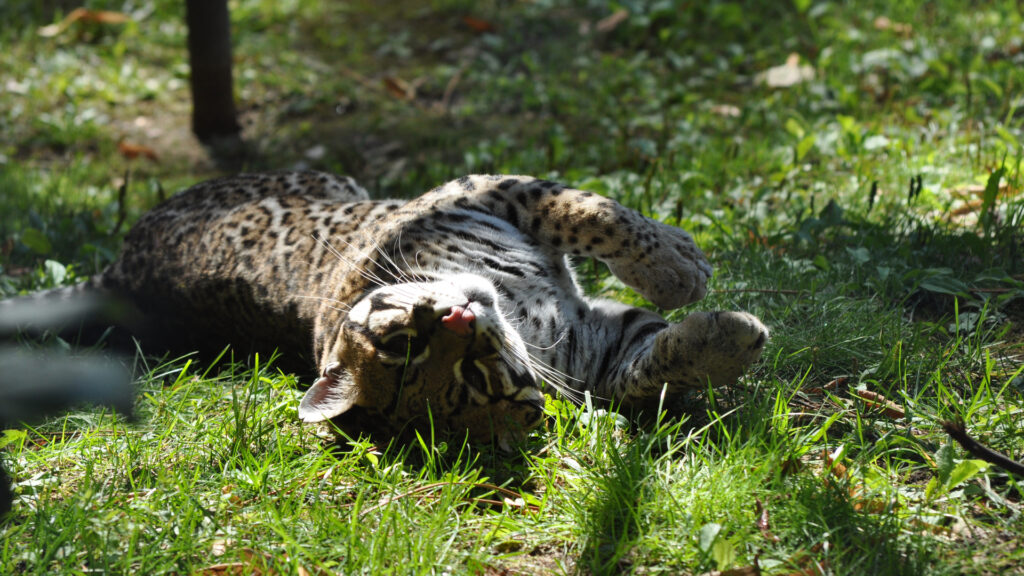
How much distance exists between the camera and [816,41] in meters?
8.00

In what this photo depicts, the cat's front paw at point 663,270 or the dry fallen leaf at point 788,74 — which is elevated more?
the dry fallen leaf at point 788,74

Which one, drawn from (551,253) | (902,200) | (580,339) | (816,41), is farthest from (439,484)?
(816,41)

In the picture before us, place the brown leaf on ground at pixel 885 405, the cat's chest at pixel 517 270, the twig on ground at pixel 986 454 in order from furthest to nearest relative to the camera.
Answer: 1. the cat's chest at pixel 517 270
2. the brown leaf on ground at pixel 885 405
3. the twig on ground at pixel 986 454

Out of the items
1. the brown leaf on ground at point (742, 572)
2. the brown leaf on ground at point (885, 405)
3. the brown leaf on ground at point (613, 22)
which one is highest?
the brown leaf on ground at point (613, 22)

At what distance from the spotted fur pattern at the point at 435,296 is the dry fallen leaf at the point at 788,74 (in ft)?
13.6

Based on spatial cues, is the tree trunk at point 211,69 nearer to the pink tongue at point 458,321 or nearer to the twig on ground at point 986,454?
the pink tongue at point 458,321

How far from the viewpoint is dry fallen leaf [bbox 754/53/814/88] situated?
7577 millimetres

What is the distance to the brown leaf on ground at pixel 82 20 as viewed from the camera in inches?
393

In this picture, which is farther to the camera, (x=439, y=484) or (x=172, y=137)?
(x=172, y=137)

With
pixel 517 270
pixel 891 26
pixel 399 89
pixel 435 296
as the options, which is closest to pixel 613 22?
pixel 399 89

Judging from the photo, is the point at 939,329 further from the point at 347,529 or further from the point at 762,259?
the point at 347,529

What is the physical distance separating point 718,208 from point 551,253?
1730 millimetres

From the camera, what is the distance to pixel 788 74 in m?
7.66

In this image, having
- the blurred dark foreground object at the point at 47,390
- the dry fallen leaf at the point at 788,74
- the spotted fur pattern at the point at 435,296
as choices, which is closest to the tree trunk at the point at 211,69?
the spotted fur pattern at the point at 435,296
